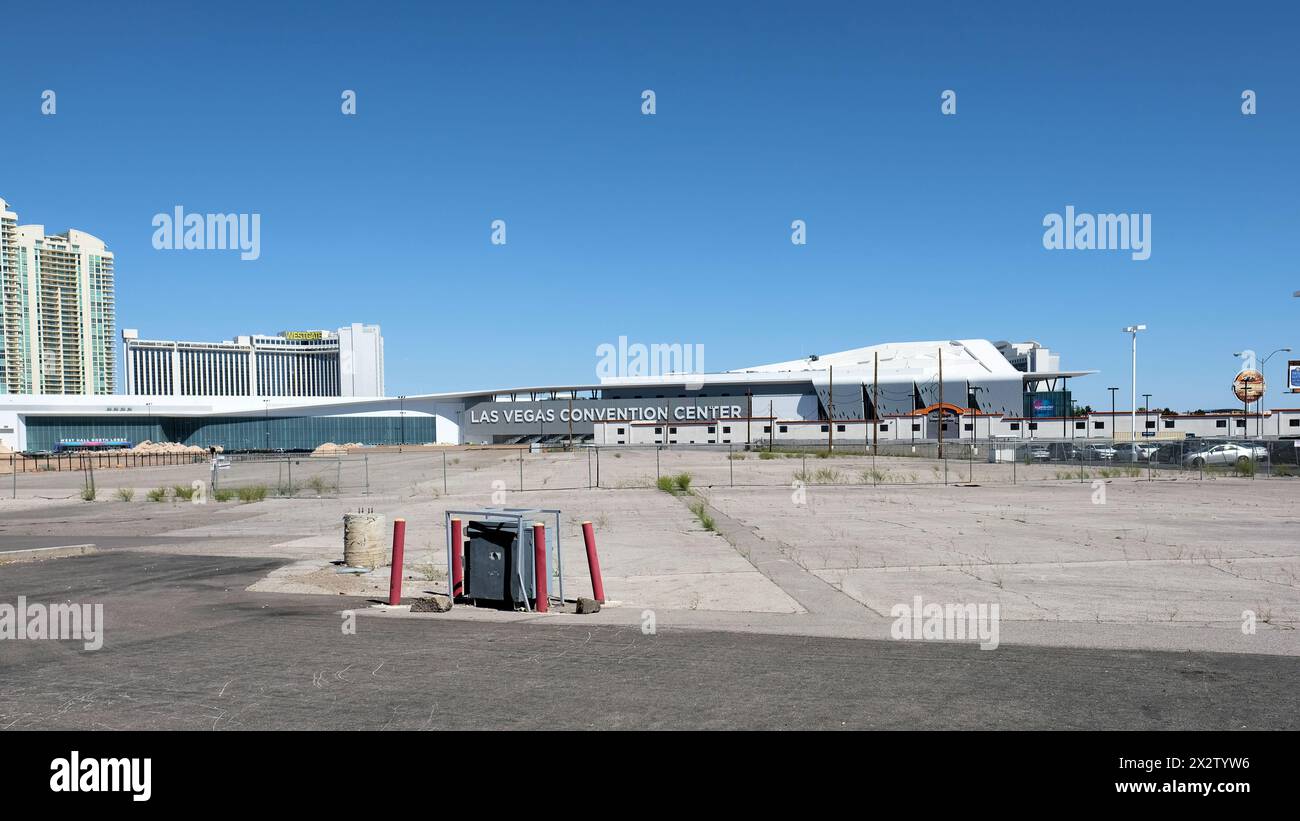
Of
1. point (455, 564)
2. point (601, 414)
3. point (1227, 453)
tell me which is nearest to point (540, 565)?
point (455, 564)

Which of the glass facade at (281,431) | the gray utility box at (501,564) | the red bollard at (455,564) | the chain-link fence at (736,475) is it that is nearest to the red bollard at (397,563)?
the red bollard at (455,564)

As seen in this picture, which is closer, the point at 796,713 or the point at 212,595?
the point at 796,713

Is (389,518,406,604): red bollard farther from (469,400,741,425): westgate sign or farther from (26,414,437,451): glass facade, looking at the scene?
(26,414,437,451): glass facade

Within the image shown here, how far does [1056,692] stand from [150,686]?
7.34 m

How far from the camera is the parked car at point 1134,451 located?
148ft

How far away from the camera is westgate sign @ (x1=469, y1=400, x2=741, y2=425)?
114688mm

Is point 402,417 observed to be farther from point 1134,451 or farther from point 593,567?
point 593,567

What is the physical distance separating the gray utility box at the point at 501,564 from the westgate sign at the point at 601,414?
329ft

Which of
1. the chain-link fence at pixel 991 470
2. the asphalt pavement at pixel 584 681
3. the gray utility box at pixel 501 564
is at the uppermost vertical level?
the gray utility box at pixel 501 564

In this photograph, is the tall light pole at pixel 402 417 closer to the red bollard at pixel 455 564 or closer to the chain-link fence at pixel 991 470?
the chain-link fence at pixel 991 470

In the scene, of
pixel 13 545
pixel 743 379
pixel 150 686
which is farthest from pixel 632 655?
pixel 743 379

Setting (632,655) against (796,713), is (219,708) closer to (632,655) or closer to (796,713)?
(632,655)

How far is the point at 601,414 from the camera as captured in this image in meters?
118
